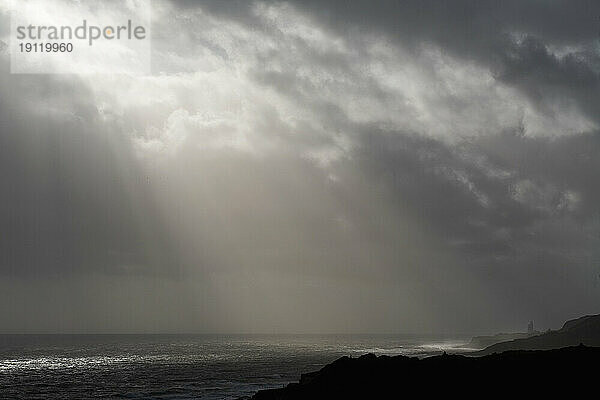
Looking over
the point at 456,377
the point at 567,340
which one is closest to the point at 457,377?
the point at 456,377

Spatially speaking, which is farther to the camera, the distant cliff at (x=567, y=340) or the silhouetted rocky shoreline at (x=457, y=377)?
the distant cliff at (x=567, y=340)

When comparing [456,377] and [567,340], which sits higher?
[456,377]

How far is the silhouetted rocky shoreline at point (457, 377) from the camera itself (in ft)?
137

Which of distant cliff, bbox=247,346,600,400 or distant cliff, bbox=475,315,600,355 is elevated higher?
distant cliff, bbox=247,346,600,400

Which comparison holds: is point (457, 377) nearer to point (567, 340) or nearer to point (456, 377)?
point (456, 377)

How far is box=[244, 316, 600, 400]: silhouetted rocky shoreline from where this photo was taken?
137 ft

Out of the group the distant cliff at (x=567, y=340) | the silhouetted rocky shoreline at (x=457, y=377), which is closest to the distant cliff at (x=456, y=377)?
the silhouetted rocky shoreline at (x=457, y=377)

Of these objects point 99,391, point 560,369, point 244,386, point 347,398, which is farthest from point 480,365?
point 99,391

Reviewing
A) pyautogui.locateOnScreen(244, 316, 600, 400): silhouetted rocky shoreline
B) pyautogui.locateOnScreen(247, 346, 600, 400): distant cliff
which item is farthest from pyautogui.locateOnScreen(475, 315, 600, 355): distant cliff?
pyautogui.locateOnScreen(247, 346, 600, 400): distant cliff

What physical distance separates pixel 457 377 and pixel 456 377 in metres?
0.08

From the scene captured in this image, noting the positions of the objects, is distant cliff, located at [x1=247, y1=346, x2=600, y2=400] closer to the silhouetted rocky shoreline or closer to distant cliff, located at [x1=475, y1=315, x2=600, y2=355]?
the silhouetted rocky shoreline

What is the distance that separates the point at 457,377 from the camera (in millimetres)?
45094

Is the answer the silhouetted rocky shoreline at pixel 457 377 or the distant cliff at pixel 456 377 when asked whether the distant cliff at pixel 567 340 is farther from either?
the distant cliff at pixel 456 377

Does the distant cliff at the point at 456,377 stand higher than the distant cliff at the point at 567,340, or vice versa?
the distant cliff at the point at 456,377
